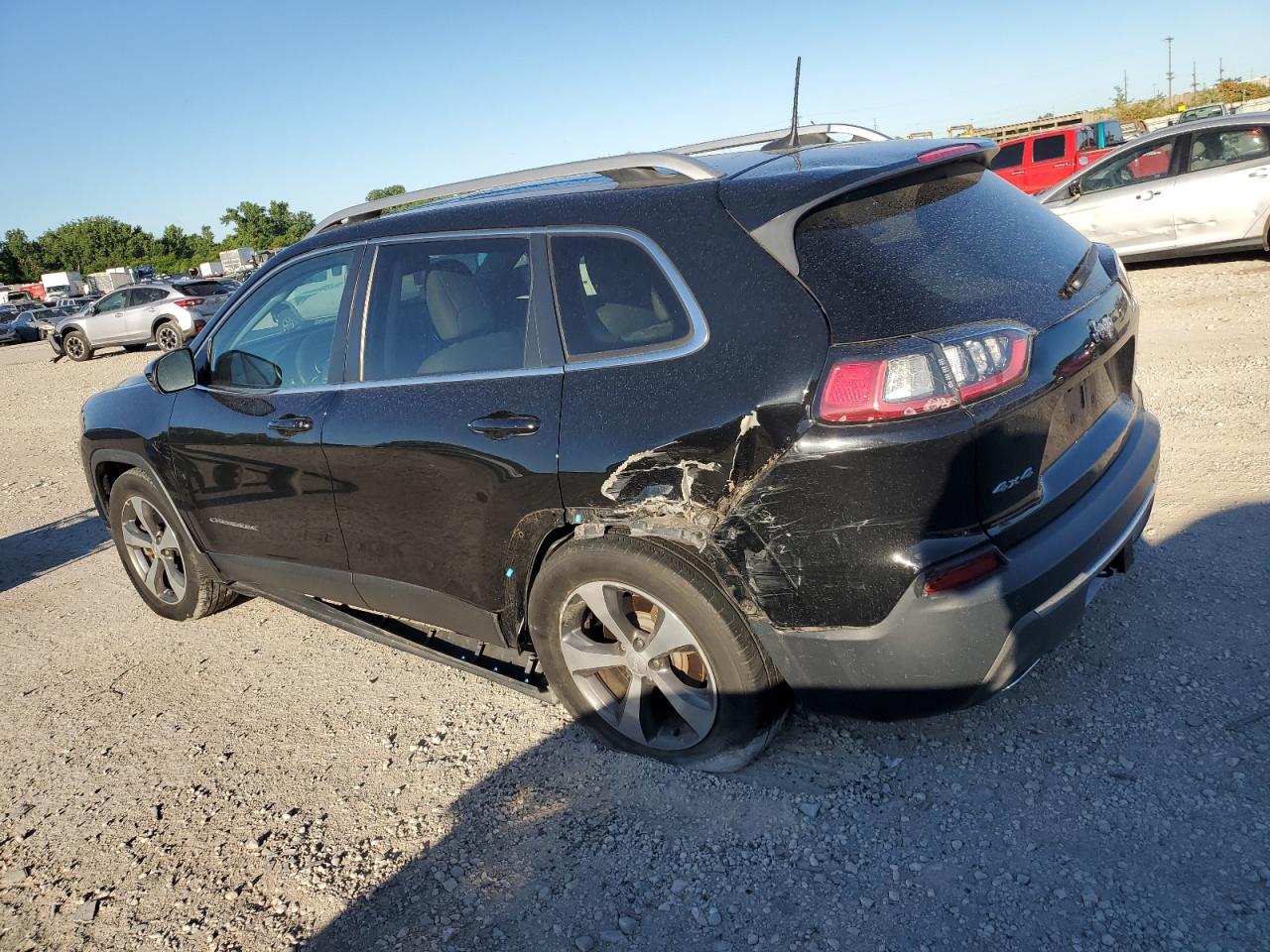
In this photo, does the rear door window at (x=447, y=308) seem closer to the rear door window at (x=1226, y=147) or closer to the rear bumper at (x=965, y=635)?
the rear bumper at (x=965, y=635)

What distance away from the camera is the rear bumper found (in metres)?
2.38

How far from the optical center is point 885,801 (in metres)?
2.79

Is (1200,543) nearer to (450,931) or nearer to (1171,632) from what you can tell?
(1171,632)

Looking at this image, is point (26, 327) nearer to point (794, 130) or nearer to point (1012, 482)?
point (794, 130)

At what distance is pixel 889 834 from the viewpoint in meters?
2.66

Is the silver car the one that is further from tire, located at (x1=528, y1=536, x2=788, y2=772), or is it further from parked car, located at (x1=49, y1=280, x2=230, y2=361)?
parked car, located at (x1=49, y1=280, x2=230, y2=361)

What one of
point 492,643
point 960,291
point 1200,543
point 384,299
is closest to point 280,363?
point 384,299

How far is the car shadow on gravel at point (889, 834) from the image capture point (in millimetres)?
2348

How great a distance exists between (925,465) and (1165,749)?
4.31 feet

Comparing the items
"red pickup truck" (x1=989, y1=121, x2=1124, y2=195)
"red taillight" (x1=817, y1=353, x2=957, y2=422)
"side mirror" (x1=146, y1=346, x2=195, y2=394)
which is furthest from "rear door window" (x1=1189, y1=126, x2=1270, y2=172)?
"side mirror" (x1=146, y1=346, x2=195, y2=394)

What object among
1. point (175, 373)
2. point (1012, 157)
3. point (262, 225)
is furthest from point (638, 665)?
point (262, 225)

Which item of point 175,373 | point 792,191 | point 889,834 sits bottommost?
point 889,834

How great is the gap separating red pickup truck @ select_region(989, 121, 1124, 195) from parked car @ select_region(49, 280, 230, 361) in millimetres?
16877

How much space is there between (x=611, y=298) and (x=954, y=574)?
1.27m
